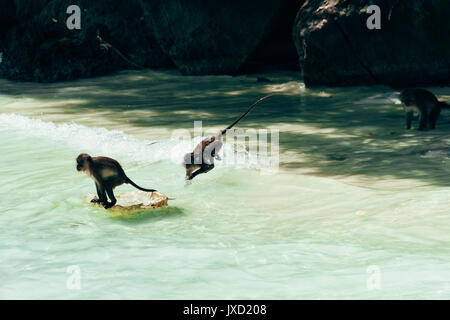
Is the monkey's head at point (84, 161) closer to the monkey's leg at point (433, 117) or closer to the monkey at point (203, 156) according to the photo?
the monkey at point (203, 156)

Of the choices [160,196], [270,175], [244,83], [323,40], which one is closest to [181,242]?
[160,196]

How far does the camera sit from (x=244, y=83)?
14.9m

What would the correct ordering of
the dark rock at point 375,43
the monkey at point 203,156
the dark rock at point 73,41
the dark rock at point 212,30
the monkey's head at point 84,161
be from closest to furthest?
the monkey's head at point 84,161 < the monkey at point 203,156 < the dark rock at point 375,43 < the dark rock at point 212,30 < the dark rock at point 73,41

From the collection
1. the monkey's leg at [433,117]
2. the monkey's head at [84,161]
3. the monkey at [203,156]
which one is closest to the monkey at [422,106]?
the monkey's leg at [433,117]

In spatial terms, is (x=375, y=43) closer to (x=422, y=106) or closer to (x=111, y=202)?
(x=422, y=106)

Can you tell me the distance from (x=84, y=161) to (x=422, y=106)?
497 centimetres

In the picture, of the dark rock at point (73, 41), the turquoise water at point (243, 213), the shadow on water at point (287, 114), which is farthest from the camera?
the dark rock at point (73, 41)

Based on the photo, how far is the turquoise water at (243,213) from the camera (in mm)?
4391

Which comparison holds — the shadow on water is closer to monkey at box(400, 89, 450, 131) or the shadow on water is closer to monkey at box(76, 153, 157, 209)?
monkey at box(400, 89, 450, 131)

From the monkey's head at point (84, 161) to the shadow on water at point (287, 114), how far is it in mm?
851

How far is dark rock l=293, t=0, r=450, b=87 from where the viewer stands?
1215cm

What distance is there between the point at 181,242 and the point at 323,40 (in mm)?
8559

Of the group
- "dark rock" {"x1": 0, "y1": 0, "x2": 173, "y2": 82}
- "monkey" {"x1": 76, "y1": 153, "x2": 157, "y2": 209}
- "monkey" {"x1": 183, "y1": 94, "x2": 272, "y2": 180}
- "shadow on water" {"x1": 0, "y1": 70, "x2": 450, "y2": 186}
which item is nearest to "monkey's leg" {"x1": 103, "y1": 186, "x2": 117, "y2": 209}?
"monkey" {"x1": 76, "y1": 153, "x2": 157, "y2": 209}
